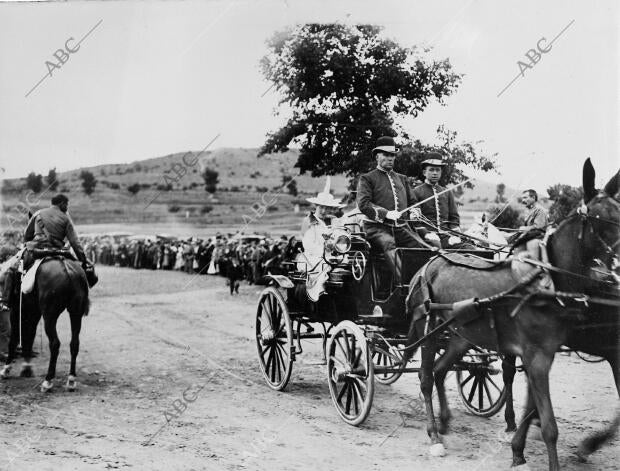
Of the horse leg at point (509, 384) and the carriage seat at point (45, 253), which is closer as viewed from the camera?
the horse leg at point (509, 384)

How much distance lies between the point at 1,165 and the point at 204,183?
52.9 metres

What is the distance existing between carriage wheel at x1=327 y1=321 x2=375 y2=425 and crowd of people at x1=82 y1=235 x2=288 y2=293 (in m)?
11.6

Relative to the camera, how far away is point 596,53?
6.36 m

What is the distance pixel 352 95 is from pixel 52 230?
597 cm

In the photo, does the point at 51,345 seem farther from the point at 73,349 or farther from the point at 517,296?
the point at 517,296

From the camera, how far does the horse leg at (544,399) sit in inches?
191

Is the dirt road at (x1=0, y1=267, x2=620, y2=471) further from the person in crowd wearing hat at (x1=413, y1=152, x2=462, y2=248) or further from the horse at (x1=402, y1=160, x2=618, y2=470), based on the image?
the person in crowd wearing hat at (x1=413, y1=152, x2=462, y2=248)

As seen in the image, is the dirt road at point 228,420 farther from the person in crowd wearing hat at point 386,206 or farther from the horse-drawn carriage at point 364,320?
the person in crowd wearing hat at point 386,206

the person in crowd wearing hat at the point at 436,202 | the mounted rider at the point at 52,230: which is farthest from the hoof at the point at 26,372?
the person in crowd wearing hat at the point at 436,202

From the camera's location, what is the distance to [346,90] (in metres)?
11.9

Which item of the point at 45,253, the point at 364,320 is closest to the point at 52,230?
the point at 45,253

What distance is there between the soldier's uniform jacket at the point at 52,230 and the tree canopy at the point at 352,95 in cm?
404

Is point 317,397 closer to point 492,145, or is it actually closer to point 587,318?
point 587,318

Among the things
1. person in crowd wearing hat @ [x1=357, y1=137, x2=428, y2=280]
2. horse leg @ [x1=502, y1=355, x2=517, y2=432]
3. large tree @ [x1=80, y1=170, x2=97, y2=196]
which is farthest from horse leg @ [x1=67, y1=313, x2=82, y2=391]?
large tree @ [x1=80, y1=170, x2=97, y2=196]
